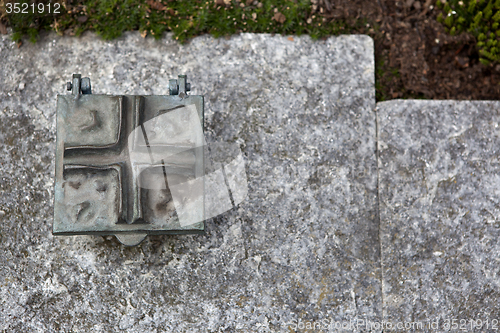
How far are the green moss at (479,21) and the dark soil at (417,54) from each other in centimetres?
4

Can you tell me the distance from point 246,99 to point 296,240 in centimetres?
84

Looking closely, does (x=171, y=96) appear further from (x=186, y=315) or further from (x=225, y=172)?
(x=186, y=315)

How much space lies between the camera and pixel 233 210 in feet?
6.61

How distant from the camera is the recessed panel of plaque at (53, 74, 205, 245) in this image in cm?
157

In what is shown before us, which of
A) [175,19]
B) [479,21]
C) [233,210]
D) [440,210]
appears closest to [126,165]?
[233,210]

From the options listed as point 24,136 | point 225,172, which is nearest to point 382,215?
point 225,172

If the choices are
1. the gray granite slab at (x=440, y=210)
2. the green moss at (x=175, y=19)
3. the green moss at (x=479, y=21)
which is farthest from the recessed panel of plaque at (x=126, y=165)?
the green moss at (x=479, y=21)

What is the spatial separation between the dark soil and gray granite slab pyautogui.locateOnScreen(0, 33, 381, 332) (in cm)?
14

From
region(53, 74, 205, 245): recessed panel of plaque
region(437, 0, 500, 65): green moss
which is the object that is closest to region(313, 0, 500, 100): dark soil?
region(437, 0, 500, 65): green moss

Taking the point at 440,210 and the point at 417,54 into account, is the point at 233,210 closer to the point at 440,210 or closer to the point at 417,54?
the point at 440,210

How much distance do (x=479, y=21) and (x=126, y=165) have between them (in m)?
2.17

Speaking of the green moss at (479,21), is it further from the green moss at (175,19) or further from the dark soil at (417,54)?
the green moss at (175,19)

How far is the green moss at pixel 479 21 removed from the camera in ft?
7.04

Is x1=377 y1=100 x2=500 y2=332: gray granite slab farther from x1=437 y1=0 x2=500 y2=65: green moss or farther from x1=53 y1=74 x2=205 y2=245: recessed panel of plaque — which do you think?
x1=53 y1=74 x2=205 y2=245: recessed panel of plaque
